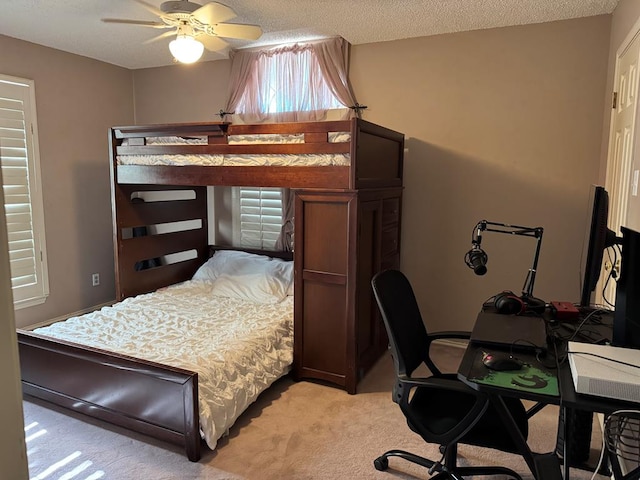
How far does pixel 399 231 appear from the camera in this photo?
3.81 meters

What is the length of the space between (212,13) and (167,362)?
193cm

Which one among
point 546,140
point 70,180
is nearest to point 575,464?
point 546,140

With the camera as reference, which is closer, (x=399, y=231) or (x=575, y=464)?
(x=575, y=464)

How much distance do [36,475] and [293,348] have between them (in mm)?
1572

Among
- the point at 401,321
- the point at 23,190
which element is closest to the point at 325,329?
the point at 401,321

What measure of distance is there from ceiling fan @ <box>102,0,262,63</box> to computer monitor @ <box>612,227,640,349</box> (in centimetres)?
221

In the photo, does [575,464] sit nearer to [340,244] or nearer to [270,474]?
[270,474]

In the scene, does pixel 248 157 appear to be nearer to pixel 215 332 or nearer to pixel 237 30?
pixel 237 30

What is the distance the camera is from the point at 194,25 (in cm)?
279

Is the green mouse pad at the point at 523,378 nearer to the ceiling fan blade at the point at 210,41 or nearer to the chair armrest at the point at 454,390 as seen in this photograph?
the chair armrest at the point at 454,390

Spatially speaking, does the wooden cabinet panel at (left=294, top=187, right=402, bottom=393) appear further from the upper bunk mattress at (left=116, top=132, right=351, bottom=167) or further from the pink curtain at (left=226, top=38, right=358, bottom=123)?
the pink curtain at (left=226, top=38, right=358, bottom=123)

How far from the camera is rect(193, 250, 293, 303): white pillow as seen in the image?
3.77 metres

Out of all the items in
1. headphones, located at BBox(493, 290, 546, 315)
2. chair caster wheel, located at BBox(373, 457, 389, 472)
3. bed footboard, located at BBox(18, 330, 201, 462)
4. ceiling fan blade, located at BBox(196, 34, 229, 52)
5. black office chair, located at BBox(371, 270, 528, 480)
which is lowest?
chair caster wheel, located at BBox(373, 457, 389, 472)

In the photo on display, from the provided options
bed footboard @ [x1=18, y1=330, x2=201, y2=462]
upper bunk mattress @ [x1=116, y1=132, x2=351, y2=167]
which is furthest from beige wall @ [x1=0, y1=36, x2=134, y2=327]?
bed footboard @ [x1=18, y1=330, x2=201, y2=462]
